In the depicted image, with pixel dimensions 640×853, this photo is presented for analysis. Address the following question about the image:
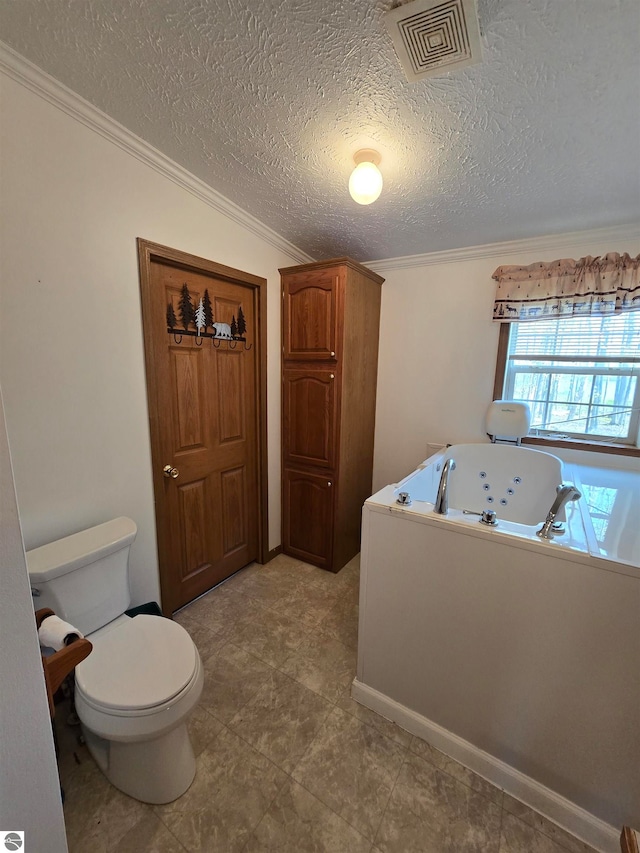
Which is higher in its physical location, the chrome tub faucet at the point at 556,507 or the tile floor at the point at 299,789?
the chrome tub faucet at the point at 556,507

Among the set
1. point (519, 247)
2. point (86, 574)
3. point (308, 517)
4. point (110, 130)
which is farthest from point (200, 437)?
point (519, 247)

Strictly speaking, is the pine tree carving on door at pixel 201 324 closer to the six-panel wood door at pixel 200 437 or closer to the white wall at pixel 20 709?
the six-panel wood door at pixel 200 437

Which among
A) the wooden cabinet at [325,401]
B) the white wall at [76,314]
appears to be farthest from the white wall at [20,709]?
the wooden cabinet at [325,401]

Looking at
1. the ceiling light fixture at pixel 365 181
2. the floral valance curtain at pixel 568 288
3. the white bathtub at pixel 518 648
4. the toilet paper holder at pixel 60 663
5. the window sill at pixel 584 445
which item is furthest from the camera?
the window sill at pixel 584 445

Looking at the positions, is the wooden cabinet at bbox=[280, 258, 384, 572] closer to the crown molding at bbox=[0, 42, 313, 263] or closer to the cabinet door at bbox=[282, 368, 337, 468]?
the cabinet door at bbox=[282, 368, 337, 468]

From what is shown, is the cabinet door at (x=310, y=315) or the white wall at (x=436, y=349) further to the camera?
the white wall at (x=436, y=349)

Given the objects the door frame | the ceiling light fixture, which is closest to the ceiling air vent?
the ceiling light fixture

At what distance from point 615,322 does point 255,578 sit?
2.96 metres

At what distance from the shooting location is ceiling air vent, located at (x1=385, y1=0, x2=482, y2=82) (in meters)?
0.84

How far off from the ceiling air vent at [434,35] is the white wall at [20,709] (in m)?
1.33

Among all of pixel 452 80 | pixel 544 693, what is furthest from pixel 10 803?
pixel 452 80

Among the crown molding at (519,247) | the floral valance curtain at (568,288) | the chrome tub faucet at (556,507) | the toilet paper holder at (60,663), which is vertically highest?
the crown molding at (519,247)

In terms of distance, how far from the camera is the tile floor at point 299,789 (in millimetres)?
1035

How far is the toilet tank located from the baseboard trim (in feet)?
3.74
